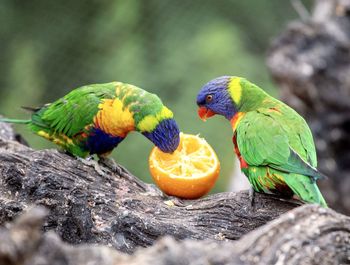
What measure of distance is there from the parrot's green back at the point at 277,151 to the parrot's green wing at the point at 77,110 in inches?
22.7

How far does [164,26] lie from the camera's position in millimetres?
6258

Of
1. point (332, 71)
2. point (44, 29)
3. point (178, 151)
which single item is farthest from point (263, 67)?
point (178, 151)

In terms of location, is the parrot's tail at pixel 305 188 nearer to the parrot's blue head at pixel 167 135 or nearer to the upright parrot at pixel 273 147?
the upright parrot at pixel 273 147

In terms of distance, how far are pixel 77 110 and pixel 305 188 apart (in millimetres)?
1010

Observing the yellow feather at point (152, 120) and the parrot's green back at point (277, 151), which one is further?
the yellow feather at point (152, 120)

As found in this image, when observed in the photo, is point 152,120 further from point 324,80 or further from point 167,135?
point 324,80

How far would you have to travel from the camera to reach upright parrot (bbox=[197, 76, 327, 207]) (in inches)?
80.3

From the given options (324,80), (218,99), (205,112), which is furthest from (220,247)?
(324,80)

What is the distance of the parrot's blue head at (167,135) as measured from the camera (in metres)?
2.41

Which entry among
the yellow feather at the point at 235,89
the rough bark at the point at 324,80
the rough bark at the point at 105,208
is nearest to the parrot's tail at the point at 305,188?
the rough bark at the point at 105,208

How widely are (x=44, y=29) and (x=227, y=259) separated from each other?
505 centimetres

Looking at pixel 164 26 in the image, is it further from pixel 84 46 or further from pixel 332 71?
pixel 332 71

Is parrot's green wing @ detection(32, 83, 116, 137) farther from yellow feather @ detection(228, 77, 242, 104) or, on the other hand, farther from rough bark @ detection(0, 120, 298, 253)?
yellow feather @ detection(228, 77, 242, 104)

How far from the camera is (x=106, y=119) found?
100 inches
